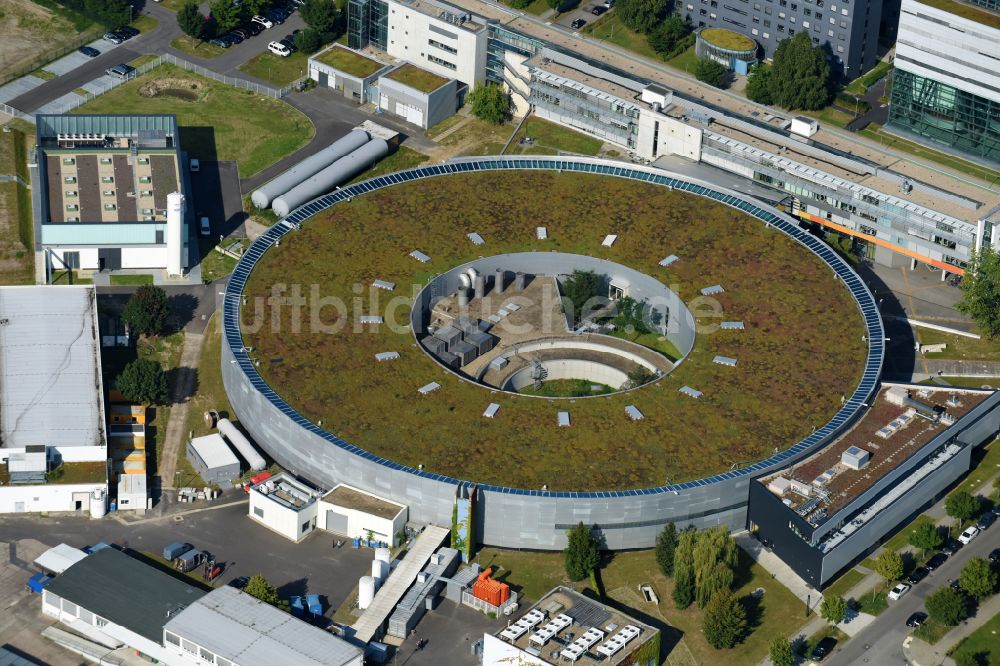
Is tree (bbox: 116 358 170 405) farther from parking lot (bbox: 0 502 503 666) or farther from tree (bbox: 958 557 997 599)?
tree (bbox: 958 557 997 599)

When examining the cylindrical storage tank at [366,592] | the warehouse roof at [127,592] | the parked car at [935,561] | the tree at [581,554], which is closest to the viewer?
the warehouse roof at [127,592]

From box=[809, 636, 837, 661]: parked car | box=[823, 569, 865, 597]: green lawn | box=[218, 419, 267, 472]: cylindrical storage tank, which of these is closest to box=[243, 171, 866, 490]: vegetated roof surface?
box=[218, 419, 267, 472]: cylindrical storage tank

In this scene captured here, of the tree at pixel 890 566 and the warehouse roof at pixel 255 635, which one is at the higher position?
the tree at pixel 890 566

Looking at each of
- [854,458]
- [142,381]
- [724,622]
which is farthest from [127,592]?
[854,458]

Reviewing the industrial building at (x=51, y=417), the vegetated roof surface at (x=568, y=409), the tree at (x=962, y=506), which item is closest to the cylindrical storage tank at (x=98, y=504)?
the industrial building at (x=51, y=417)

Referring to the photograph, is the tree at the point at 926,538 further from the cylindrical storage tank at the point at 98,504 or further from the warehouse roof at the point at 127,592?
the cylindrical storage tank at the point at 98,504
